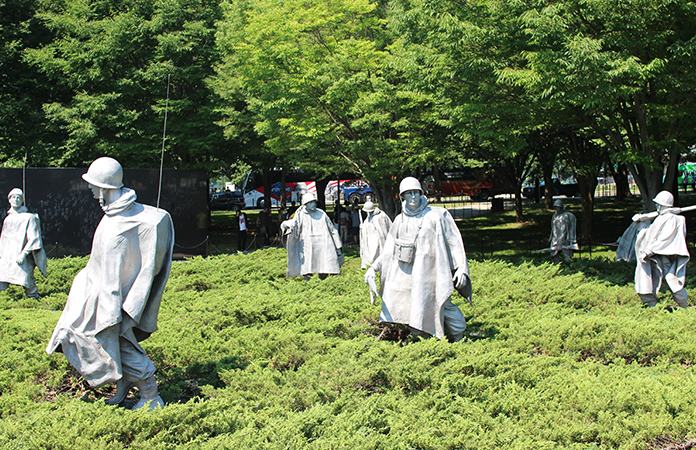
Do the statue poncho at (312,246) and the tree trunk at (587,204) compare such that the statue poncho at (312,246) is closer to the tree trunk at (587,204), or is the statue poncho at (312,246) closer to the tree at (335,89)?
the tree at (335,89)

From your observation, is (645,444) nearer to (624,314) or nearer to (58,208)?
(624,314)

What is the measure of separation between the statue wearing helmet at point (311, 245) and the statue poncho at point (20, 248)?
4133 mm

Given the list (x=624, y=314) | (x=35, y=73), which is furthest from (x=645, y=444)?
(x=35, y=73)

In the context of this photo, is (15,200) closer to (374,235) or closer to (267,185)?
(374,235)

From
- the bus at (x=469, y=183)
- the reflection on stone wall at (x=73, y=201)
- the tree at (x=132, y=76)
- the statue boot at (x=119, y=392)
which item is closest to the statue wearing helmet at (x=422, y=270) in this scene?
the statue boot at (x=119, y=392)

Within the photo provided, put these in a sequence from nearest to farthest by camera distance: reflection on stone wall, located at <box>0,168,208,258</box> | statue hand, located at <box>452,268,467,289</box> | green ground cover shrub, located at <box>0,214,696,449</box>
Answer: green ground cover shrub, located at <box>0,214,696,449</box> → statue hand, located at <box>452,268,467,289</box> → reflection on stone wall, located at <box>0,168,208,258</box>

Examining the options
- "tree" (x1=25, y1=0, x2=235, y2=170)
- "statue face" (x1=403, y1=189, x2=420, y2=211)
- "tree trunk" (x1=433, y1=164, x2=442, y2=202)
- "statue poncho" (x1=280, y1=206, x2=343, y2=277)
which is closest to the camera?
"statue face" (x1=403, y1=189, x2=420, y2=211)

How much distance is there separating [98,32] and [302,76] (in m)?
10.8

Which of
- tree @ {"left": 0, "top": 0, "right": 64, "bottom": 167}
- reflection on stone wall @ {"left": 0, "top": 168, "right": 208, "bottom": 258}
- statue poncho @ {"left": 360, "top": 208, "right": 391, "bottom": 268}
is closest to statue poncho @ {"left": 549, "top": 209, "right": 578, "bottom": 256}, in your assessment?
statue poncho @ {"left": 360, "top": 208, "right": 391, "bottom": 268}

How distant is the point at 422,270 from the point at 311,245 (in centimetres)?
535

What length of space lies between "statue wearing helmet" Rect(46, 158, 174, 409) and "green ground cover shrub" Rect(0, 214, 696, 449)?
0.99 ft

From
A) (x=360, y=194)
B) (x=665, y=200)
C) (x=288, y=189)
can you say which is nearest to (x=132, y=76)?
(x=665, y=200)

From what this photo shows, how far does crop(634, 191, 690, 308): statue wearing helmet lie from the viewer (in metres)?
8.23

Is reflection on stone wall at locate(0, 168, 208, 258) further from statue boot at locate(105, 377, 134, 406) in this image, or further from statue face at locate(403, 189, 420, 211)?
statue boot at locate(105, 377, 134, 406)
